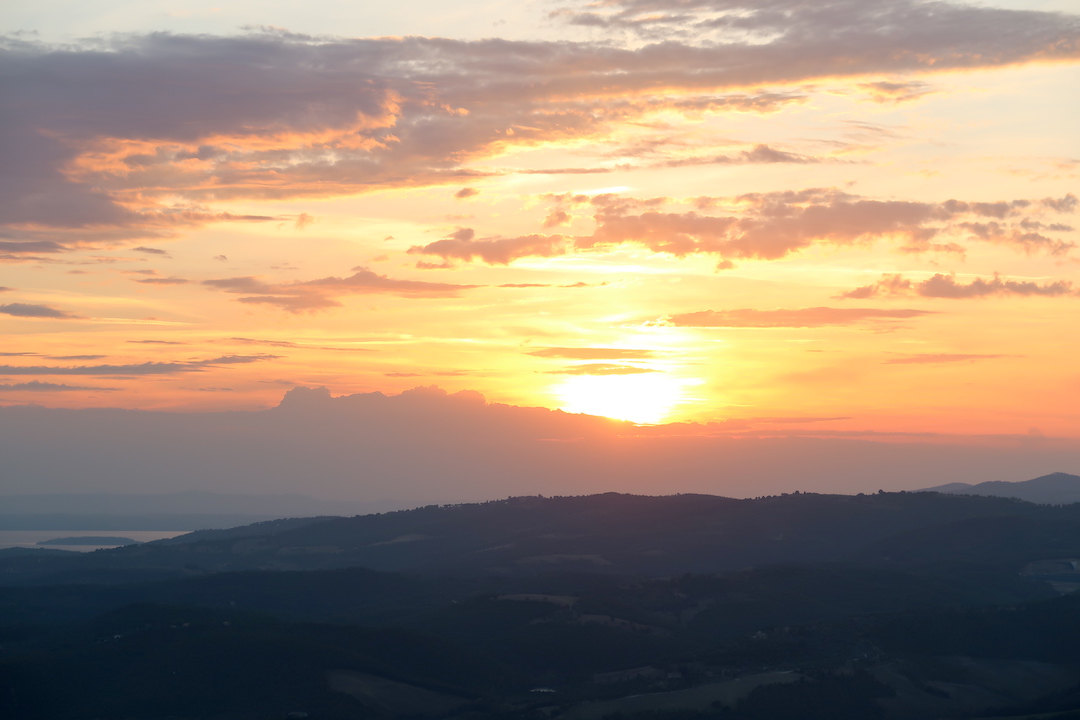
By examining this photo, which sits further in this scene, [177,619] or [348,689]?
[177,619]

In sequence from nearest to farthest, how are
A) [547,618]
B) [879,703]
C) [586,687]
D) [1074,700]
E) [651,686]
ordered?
[1074,700], [879,703], [651,686], [586,687], [547,618]

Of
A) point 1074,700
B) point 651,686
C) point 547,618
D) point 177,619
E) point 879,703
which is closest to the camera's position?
point 1074,700

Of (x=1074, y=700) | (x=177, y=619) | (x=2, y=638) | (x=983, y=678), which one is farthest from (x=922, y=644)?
(x=2, y=638)

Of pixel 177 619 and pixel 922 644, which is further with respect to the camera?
pixel 177 619

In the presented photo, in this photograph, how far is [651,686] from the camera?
146m

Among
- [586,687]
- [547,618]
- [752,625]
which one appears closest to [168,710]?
[586,687]

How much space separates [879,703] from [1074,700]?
23296 mm

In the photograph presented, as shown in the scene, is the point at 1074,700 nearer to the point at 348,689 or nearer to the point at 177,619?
the point at 348,689

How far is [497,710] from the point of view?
14238 centimetres

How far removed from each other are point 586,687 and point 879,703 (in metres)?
42.9

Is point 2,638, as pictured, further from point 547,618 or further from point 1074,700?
point 1074,700

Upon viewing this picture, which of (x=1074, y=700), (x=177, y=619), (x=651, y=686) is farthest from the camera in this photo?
(x=177, y=619)

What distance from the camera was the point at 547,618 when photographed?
198 metres

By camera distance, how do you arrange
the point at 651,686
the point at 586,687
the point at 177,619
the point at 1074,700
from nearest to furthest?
the point at 1074,700 < the point at 651,686 < the point at 586,687 < the point at 177,619
